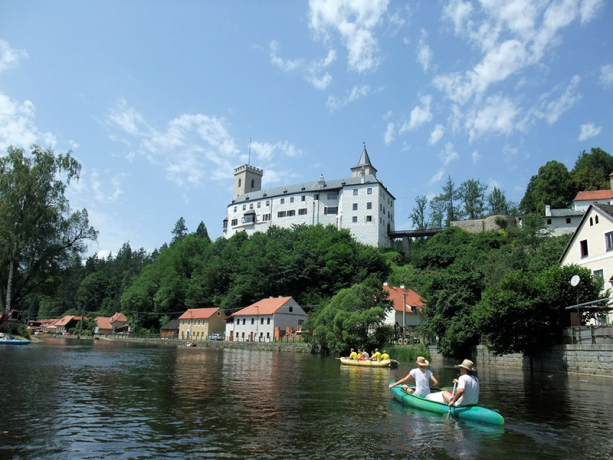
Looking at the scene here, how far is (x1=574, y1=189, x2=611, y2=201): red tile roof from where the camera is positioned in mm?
75125

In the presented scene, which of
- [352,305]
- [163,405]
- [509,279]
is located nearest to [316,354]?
[352,305]

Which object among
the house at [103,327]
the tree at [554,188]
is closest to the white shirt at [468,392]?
the tree at [554,188]

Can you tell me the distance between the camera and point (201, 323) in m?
89.1

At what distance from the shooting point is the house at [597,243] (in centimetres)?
3117

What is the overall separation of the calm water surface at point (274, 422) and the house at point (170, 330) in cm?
7552

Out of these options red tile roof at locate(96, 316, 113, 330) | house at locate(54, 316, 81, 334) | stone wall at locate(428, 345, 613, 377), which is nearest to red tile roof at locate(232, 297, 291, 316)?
stone wall at locate(428, 345, 613, 377)

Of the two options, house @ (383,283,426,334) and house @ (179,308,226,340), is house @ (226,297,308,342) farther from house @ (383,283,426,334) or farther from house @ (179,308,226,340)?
house @ (383,283,426,334)

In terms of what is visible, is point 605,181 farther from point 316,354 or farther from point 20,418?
point 20,418

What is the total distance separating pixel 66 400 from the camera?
1587 centimetres

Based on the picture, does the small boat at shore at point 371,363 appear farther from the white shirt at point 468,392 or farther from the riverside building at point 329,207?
the riverside building at point 329,207

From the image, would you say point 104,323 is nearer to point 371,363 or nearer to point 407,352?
point 407,352

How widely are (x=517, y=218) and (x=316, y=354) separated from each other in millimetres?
54161

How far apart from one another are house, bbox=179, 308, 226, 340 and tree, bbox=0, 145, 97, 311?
132 feet

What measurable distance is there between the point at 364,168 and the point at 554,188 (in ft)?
140
